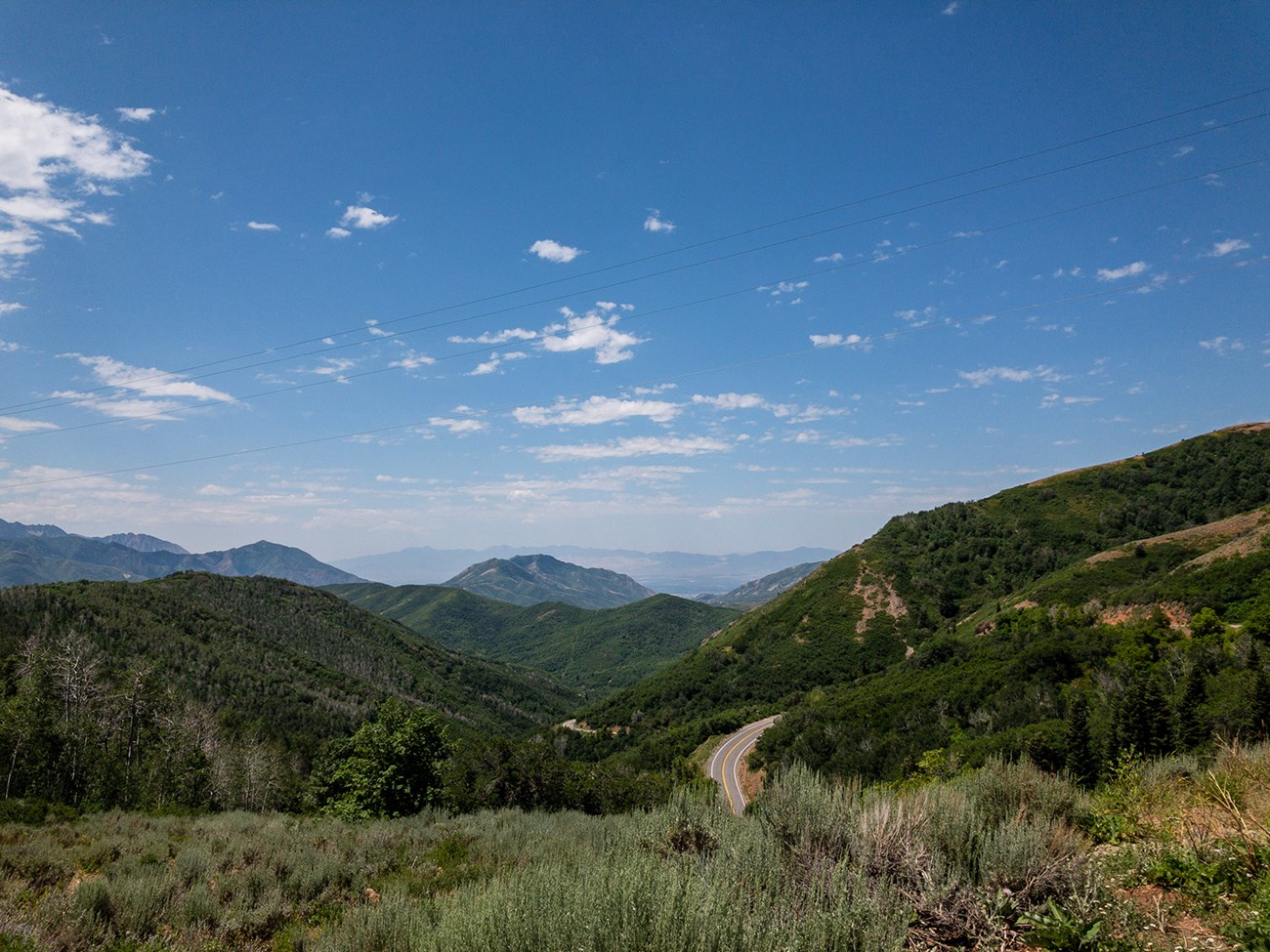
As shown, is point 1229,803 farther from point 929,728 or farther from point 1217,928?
point 929,728

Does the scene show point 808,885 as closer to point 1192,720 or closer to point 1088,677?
point 1192,720

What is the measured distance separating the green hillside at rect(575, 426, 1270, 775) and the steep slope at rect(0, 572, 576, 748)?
58519 mm

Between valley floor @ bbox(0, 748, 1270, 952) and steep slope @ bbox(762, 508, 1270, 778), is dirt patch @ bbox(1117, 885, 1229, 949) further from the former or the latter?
steep slope @ bbox(762, 508, 1270, 778)

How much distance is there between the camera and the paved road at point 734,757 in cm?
4849

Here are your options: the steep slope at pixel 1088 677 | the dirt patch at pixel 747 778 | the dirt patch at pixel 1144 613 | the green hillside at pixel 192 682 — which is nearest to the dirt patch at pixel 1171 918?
the steep slope at pixel 1088 677

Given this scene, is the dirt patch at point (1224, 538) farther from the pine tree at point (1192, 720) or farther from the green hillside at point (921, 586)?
the pine tree at point (1192, 720)

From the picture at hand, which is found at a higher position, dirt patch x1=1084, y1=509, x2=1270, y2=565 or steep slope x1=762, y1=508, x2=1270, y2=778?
dirt patch x1=1084, y1=509, x2=1270, y2=565

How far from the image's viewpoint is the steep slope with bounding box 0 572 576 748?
3991 inches

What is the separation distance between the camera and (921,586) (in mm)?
96188

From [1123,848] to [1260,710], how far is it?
17361mm

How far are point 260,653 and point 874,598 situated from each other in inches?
5353

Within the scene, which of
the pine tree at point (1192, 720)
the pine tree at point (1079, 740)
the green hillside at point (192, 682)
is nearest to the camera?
the pine tree at point (1192, 720)

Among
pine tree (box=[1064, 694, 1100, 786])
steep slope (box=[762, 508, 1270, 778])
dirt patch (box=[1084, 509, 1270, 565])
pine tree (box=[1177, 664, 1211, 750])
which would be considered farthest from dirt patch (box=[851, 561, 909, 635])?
pine tree (box=[1064, 694, 1100, 786])

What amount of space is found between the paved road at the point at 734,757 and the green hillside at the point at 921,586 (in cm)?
480
